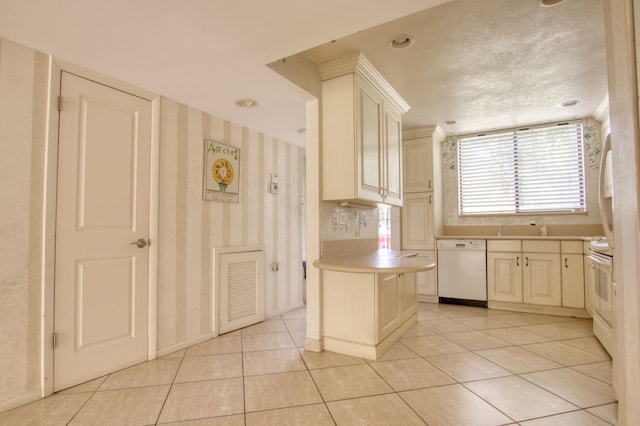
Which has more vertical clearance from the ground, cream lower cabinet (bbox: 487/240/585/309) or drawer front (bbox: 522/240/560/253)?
drawer front (bbox: 522/240/560/253)

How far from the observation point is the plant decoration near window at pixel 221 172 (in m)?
2.97

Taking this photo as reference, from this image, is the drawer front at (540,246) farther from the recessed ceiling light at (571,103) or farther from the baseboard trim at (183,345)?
the baseboard trim at (183,345)

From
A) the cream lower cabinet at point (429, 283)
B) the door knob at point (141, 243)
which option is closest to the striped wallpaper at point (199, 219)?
the door knob at point (141, 243)

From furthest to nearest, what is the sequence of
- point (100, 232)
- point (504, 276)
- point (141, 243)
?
point (504, 276), point (141, 243), point (100, 232)

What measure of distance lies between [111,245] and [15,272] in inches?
21.1

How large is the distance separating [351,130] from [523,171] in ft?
10.5

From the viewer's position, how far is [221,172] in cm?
311

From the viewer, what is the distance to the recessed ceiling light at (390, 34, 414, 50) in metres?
2.29

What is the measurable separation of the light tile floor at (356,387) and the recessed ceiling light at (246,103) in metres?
2.16

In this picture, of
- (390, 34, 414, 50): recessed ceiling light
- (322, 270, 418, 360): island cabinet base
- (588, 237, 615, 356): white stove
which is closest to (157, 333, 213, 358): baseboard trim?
(322, 270, 418, 360): island cabinet base

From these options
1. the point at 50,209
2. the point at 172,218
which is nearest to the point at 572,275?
the point at 172,218

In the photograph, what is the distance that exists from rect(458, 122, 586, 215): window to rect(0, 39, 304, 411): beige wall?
2.62 meters

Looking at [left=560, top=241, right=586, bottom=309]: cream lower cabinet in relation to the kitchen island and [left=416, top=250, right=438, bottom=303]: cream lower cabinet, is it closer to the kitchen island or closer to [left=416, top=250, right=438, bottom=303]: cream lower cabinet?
[left=416, top=250, right=438, bottom=303]: cream lower cabinet

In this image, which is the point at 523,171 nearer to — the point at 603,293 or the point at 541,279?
the point at 541,279
